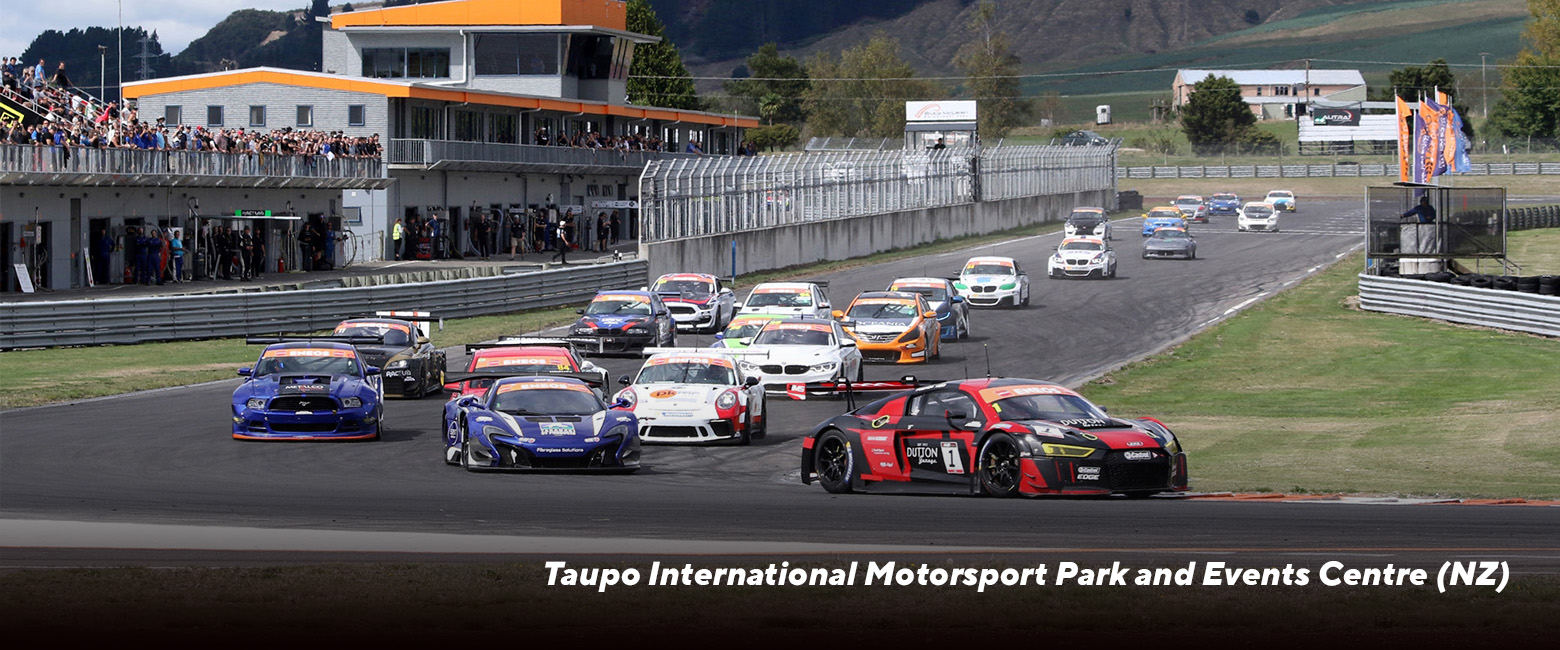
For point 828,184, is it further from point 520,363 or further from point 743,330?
point 520,363

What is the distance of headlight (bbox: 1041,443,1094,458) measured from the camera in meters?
15.5

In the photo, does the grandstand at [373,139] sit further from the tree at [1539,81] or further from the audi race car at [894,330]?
the tree at [1539,81]

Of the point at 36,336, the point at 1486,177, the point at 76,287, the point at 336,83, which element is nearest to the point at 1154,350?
the point at 36,336

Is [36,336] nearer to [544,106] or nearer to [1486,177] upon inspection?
[544,106]

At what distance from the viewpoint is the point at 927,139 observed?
3979 inches

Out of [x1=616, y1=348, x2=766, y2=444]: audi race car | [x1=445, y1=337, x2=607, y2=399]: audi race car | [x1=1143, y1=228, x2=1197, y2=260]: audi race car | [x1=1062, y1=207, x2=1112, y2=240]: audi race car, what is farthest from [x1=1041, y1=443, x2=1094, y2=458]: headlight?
[x1=1062, y1=207, x2=1112, y2=240]: audi race car

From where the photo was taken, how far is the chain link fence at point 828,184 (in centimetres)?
5162

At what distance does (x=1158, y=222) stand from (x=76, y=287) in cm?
3696

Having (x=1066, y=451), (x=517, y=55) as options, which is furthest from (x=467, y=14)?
(x=1066, y=451)

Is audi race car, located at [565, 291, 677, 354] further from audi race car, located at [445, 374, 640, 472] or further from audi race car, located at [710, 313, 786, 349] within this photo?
audi race car, located at [445, 374, 640, 472]

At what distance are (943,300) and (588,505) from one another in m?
22.0

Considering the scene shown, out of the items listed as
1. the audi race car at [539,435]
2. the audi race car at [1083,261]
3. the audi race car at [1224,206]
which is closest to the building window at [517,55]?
the audi race car at [1083,261]

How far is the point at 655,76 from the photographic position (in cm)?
10981

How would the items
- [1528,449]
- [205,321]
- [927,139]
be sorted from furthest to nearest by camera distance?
[927,139], [205,321], [1528,449]
